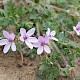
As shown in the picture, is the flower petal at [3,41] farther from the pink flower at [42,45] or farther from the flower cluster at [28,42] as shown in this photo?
the pink flower at [42,45]

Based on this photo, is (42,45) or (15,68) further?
(15,68)

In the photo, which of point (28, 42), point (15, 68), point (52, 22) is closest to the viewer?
point (28, 42)

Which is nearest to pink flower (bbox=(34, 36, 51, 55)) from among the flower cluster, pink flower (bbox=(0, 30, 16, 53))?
the flower cluster

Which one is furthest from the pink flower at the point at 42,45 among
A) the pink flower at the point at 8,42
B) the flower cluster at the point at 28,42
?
the pink flower at the point at 8,42

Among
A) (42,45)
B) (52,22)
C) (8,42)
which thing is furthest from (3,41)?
(52,22)

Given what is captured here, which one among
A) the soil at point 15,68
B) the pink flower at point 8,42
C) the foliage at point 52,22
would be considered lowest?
the soil at point 15,68

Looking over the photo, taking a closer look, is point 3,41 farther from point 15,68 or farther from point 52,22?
point 52,22

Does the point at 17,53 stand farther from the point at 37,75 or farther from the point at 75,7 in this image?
the point at 75,7

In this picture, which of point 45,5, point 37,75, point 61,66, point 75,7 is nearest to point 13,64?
point 37,75

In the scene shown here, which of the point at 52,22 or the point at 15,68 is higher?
the point at 52,22
